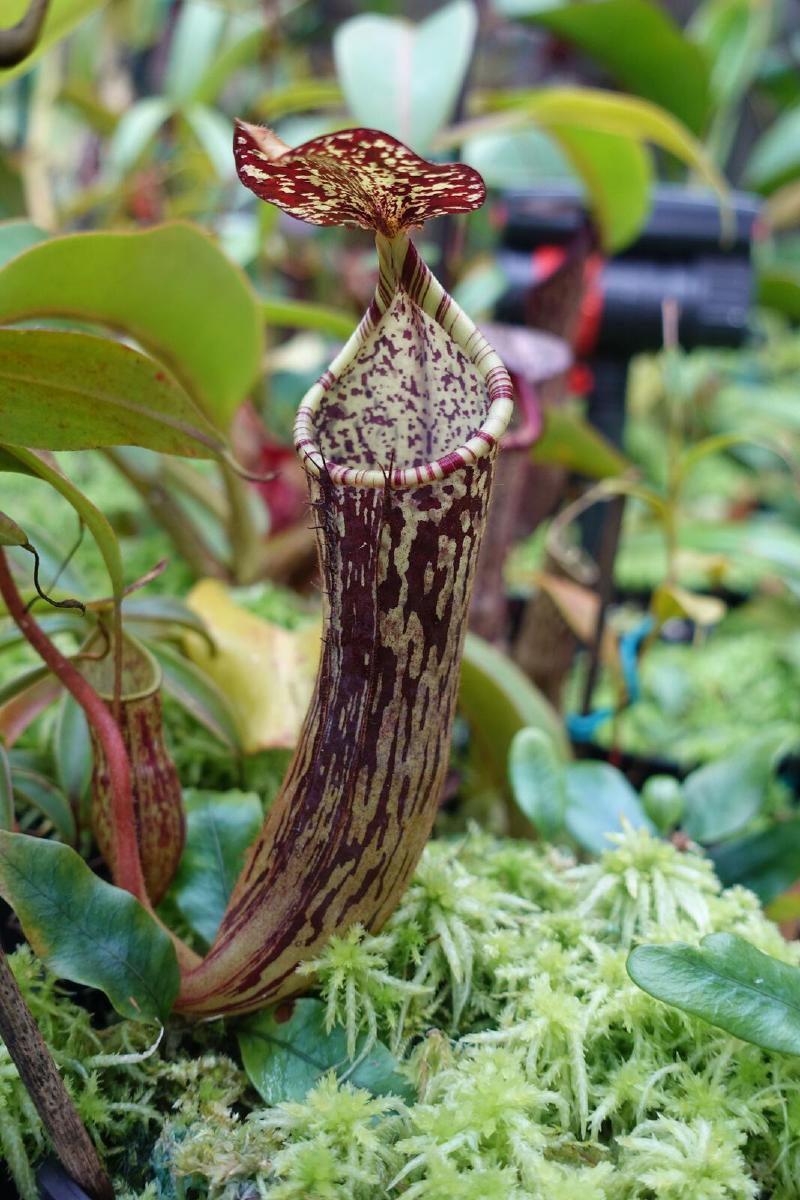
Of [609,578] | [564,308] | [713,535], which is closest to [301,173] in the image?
[609,578]

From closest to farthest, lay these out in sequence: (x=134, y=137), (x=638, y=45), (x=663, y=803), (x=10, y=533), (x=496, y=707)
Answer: (x=10, y=533) < (x=663, y=803) < (x=496, y=707) < (x=134, y=137) < (x=638, y=45)

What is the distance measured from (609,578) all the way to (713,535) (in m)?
0.61

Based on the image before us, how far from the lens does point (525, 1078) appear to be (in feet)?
2.02

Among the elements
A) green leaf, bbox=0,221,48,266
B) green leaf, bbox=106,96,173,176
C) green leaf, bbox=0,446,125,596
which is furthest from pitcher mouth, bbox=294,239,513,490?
green leaf, bbox=106,96,173,176

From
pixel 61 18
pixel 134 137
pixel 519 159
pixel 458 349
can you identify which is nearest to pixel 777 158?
pixel 519 159

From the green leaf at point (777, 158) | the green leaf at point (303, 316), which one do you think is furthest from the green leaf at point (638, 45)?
the green leaf at point (303, 316)

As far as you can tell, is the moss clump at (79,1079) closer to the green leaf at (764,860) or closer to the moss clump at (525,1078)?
the moss clump at (525,1078)

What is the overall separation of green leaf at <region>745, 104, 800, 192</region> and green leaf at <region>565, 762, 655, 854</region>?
2855 millimetres

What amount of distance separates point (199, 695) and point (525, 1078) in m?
0.43

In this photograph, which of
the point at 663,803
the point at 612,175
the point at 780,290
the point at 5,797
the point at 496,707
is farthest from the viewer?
the point at 780,290

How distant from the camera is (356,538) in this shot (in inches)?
22.1

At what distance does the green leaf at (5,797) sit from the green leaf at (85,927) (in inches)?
2.2

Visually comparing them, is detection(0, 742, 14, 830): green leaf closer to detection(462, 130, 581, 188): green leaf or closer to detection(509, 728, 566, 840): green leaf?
detection(509, 728, 566, 840): green leaf

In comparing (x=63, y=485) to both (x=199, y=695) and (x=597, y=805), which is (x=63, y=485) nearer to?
(x=199, y=695)
